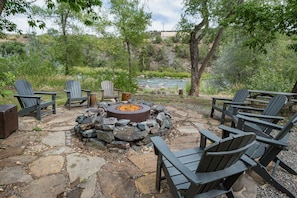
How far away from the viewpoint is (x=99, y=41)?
25.3 ft

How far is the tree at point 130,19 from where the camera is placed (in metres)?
6.19

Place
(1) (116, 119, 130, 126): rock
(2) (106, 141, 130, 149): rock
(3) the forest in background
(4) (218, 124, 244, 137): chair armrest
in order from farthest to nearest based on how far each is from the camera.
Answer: (3) the forest in background
(1) (116, 119, 130, 126): rock
(2) (106, 141, 130, 149): rock
(4) (218, 124, 244, 137): chair armrest

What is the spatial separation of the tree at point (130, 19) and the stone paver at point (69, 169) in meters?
4.27

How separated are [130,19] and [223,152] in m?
6.20

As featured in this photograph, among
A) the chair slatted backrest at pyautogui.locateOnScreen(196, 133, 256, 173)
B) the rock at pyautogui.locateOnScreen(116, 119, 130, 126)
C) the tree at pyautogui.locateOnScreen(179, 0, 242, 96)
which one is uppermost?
the tree at pyautogui.locateOnScreen(179, 0, 242, 96)

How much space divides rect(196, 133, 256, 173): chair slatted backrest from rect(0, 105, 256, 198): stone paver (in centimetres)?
66

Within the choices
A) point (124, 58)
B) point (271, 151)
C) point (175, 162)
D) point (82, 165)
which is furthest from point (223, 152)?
point (124, 58)

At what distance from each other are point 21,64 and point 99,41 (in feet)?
10.2

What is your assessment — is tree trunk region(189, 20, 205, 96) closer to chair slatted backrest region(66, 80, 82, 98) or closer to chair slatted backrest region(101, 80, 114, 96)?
chair slatted backrest region(101, 80, 114, 96)

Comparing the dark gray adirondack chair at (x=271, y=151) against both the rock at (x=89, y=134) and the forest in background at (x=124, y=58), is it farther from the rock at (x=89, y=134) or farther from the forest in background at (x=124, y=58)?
the forest in background at (x=124, y=58)

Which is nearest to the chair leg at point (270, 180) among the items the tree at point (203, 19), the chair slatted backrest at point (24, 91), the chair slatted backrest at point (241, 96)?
the chair slatted backrest at point (241, 96)

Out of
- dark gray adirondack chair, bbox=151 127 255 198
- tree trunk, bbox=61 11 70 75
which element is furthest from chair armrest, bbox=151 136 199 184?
tree trunk, bbox=61 11 70 75

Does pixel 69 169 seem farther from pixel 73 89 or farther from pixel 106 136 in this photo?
pixel 73 89

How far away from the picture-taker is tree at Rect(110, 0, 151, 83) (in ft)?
20.3
